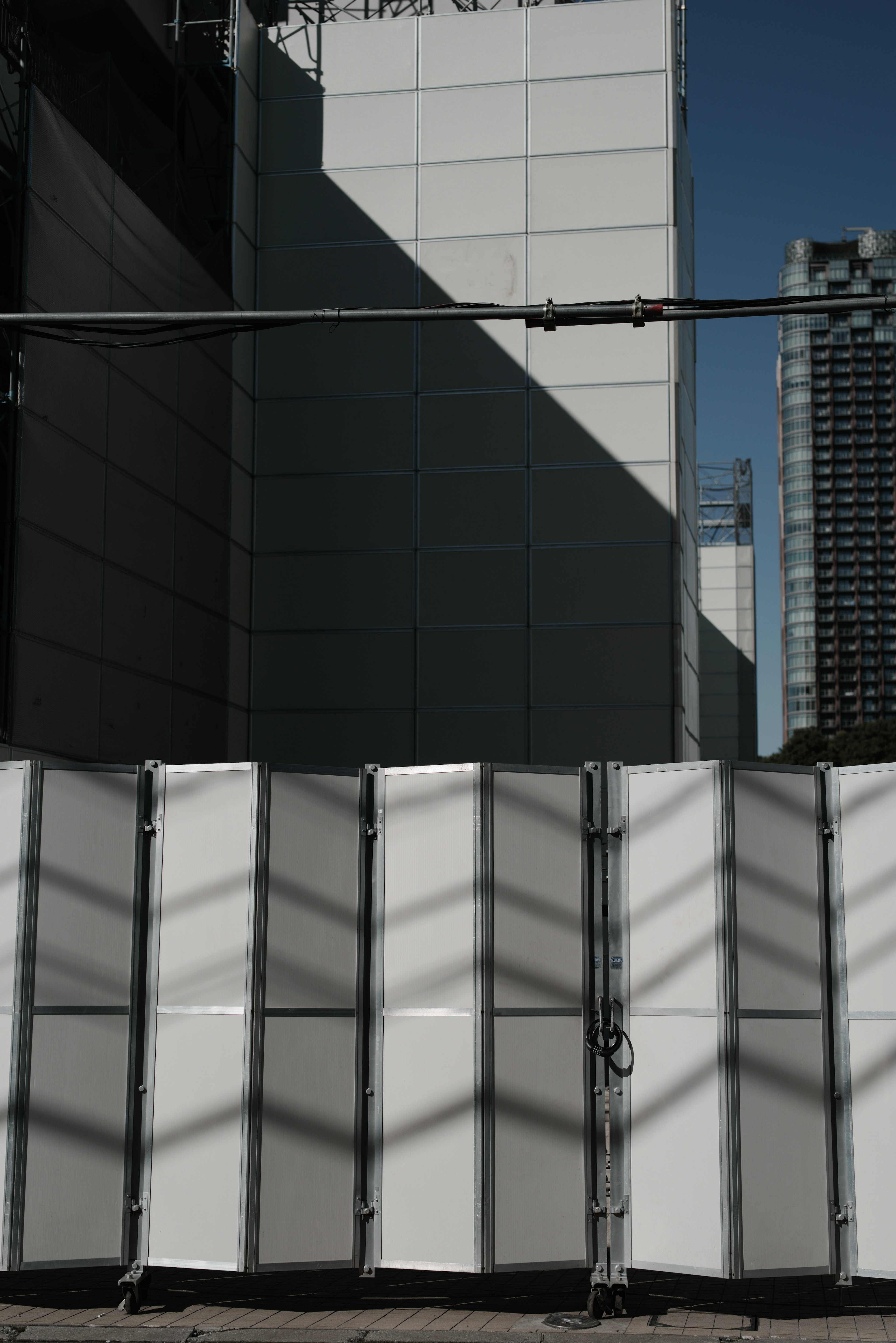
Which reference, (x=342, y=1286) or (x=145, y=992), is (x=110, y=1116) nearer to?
(x=145, y=992)

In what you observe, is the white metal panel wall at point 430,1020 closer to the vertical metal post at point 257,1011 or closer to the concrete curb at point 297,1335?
the concrete curb at point 297,1335

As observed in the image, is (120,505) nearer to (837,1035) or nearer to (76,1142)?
(76,1142)

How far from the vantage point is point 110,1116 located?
7648 millimetres

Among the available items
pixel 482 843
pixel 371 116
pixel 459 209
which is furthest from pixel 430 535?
pixel 482 843

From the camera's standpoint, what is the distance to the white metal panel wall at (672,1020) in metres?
7.34

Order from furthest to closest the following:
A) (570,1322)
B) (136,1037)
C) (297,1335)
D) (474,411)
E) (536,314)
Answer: (474,411) → (136,1037) → (536,314) → (570,1322) → (297,1335)

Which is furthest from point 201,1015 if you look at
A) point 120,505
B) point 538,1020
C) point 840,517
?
point 840,517

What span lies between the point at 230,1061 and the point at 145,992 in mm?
673

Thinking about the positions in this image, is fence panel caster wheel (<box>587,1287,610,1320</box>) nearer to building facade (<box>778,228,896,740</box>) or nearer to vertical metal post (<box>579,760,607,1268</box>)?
vertical metal post (<box>579,760,607,1268</box>)

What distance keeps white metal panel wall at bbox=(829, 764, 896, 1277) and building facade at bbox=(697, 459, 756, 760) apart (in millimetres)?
44399

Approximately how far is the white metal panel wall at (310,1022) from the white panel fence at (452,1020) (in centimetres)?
2

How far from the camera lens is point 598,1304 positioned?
23.8ft

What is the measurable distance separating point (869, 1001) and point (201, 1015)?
3.80 meters

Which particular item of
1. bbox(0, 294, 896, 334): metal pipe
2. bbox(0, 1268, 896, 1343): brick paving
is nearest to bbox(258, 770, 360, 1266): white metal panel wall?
bbox(0, 1268, 896, 1343): brick paving
